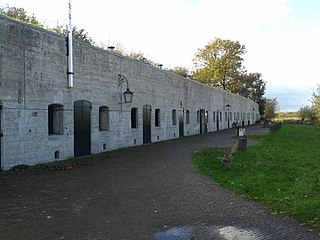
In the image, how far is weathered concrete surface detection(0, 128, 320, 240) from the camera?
17.6 ft

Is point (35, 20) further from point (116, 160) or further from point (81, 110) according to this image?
point (116, 160)

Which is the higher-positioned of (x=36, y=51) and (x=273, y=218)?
(x=36, y=51)

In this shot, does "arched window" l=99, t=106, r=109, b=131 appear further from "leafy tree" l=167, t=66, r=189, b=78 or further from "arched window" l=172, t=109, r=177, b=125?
"leafy tree" l=167, t=66, r=189, b=78

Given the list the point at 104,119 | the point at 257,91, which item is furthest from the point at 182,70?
the point at 104,119

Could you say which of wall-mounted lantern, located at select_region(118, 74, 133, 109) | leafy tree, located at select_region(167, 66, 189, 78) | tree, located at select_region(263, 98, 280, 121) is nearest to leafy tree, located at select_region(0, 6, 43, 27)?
wall-mounted lantern, located at select_region(118, 74, 133, 109)

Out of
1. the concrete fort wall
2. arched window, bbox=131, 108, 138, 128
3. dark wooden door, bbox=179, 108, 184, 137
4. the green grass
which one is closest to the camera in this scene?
the green grass

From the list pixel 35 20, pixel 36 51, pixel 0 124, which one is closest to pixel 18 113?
pixel 0 124

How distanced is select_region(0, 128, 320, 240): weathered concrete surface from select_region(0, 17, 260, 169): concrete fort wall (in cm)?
183

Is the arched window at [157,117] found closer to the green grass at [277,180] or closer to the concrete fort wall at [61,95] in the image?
the concrete fort wall at [61,95]

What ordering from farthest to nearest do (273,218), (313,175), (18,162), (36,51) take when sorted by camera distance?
1. (36,51)
2. (18,162)
3. (313,175)
4. (273,218)

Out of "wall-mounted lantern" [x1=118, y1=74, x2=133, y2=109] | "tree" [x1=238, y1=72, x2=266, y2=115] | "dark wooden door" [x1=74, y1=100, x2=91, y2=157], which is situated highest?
"tree" [x1=238, y1=72, x2=266, y2=115]

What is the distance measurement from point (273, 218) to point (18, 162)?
335 inches

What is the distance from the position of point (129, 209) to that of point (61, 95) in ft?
27.2

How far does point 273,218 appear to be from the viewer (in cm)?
618
